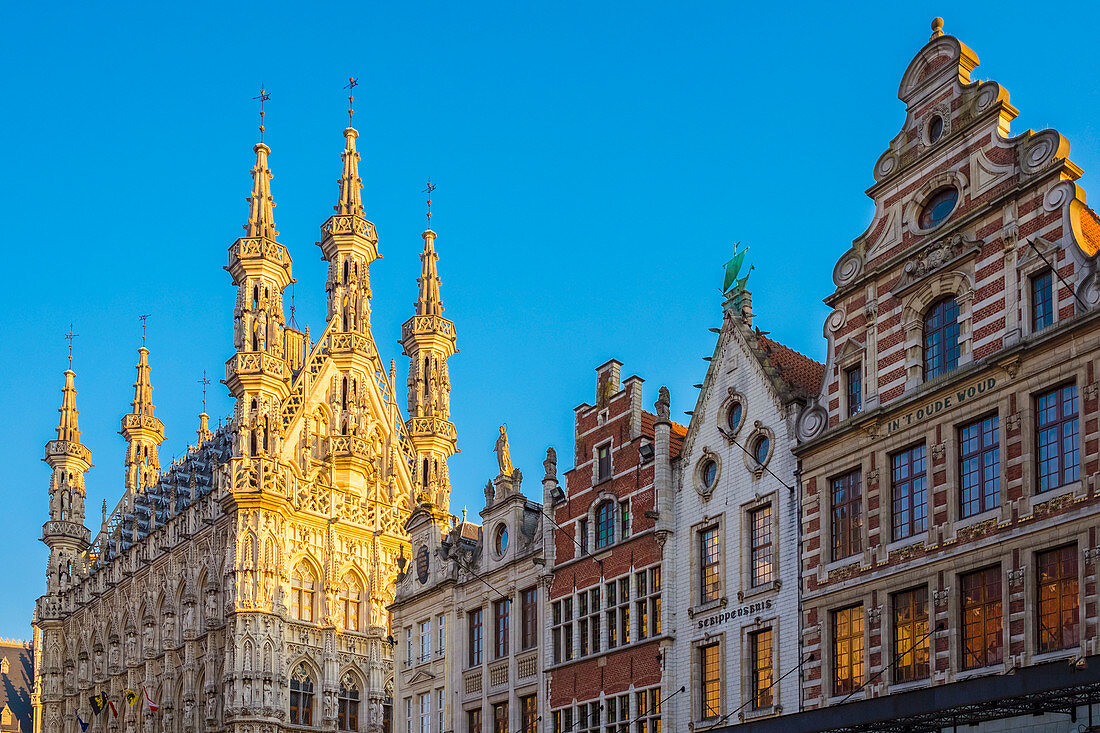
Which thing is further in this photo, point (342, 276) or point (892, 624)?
point (342, 276)

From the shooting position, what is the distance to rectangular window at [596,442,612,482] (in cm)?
4559

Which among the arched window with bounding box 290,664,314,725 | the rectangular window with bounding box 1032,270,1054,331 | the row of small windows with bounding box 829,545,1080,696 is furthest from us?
the arched window with bounding box 290,664,314,725

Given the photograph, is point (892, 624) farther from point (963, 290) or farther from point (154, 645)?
point (154, 645)

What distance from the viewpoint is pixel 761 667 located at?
127 ft

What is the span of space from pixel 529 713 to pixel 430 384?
2896 cm

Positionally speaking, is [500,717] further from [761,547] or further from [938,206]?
[938,206]

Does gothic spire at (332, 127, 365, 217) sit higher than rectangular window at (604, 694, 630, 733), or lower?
higher

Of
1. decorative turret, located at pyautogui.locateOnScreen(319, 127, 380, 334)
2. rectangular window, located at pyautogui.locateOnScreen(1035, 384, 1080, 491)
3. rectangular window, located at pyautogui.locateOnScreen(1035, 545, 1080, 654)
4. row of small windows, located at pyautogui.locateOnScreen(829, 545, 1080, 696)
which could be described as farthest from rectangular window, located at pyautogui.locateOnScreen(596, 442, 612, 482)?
decorative turret, located at pyautogui.locateOnScreen(319, 127, 380, 334)

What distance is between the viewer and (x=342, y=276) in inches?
2913

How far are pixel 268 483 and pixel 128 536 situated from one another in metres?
23.1

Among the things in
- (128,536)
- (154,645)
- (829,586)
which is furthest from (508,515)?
(128,536)

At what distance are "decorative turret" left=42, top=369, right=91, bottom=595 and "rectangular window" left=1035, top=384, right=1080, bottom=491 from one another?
73645 mm

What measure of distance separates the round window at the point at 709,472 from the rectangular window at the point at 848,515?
470 centimetres

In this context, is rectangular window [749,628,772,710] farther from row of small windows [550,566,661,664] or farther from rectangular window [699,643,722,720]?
row of small windows [550,566,661,664]
